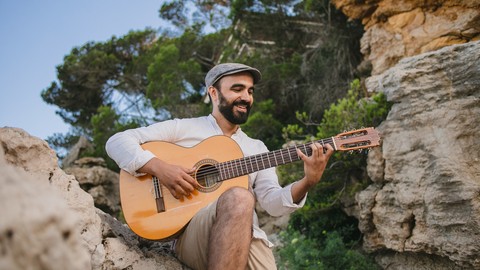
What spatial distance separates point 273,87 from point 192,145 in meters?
7.04

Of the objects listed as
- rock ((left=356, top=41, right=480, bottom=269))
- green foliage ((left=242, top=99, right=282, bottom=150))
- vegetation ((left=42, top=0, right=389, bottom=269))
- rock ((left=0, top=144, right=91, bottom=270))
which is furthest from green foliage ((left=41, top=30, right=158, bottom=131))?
rock ((left=0, top=144, right=91, bottom=270))

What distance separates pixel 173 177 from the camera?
2443 mm

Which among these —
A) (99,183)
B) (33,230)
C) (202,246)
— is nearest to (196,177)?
(202,246)

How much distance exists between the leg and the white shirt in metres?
0.44

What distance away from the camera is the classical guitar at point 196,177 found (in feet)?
7.98

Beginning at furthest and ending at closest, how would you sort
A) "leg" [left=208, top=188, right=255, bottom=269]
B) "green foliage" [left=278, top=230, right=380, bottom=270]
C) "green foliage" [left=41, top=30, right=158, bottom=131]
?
"green foliage" [left=41, top=30, right=158, bottom=131], "green foliage" [left=278, top=230, right=380, bottom=270], "leg" [left=208, top=188, right=255, bottom=269]

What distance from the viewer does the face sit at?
3098 millimetres

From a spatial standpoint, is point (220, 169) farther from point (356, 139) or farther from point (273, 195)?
point (356, 139)

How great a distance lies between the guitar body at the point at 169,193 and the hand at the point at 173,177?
2.6 inches

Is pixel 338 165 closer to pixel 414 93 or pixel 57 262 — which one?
pixel 414 93

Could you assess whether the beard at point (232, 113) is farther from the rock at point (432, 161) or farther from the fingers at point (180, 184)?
the rock at point (432, 161)

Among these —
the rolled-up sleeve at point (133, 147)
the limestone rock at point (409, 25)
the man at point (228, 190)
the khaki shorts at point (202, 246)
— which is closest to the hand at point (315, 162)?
the man at point (228, 190)

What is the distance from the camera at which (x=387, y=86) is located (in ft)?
12.8

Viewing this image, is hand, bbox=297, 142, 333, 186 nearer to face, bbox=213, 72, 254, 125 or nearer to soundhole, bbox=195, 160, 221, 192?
soundhole, bbox=195, 160, 221, 192
